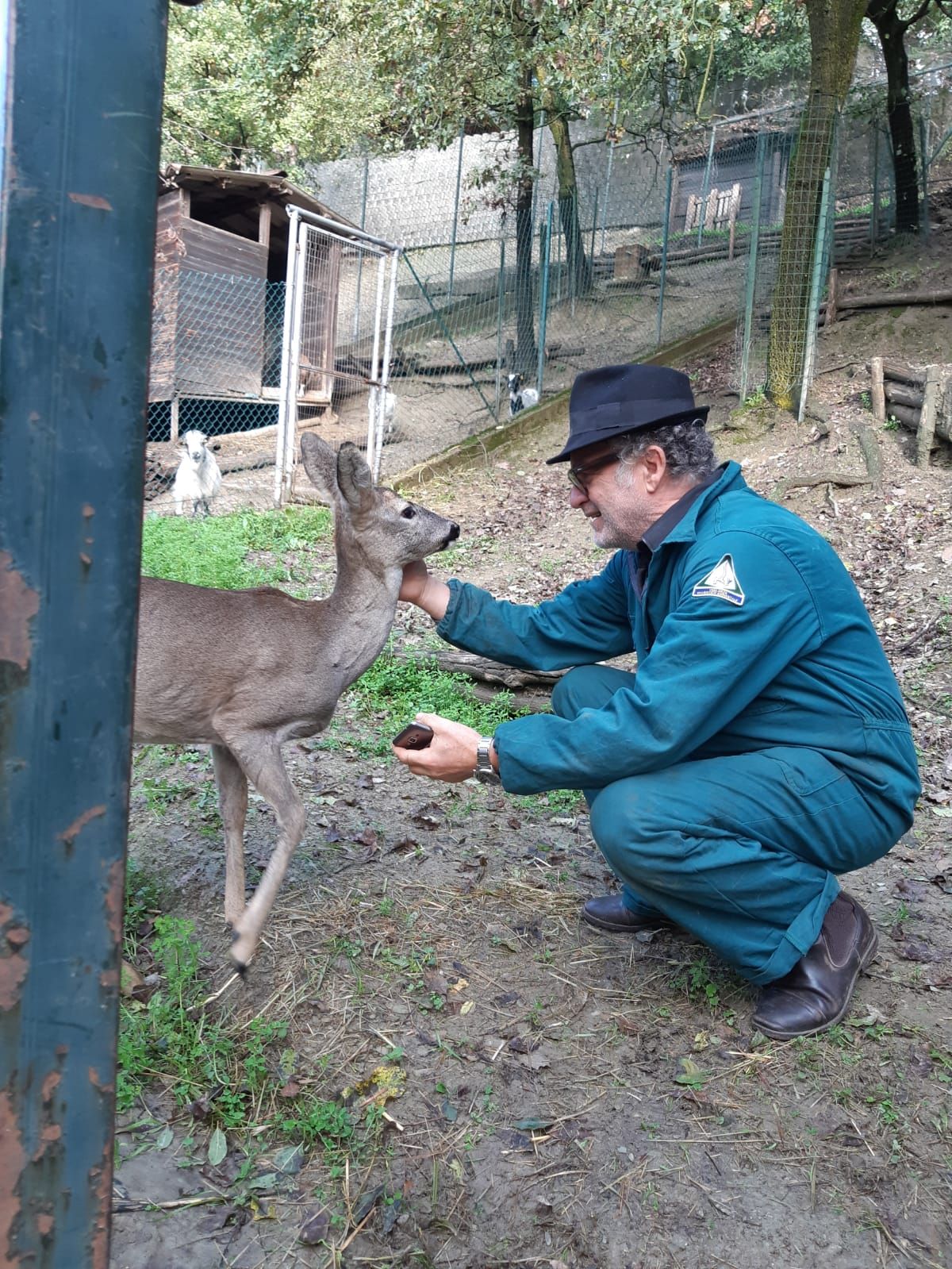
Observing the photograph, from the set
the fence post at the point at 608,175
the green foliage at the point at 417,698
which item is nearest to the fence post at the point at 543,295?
the fence post at the point at 608,175

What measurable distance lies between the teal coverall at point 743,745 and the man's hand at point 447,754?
0.12 meters

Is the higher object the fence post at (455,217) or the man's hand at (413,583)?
the fence post at (455,217)

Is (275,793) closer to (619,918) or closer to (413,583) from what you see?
(413,583)

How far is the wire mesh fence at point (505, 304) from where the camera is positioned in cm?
1425

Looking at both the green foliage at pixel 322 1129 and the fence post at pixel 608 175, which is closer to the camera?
the green foliage at pixel 322 1129

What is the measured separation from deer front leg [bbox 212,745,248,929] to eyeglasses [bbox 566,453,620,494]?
1.66m

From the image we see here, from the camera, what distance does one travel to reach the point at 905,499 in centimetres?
993

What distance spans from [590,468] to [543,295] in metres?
12.6

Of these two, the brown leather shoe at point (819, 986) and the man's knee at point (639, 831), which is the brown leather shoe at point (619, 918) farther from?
the man's knee at point (639, 831)

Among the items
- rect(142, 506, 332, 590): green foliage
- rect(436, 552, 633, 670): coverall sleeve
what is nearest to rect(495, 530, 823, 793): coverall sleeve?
rect(436, 552, 633, 670): coverall sleeve

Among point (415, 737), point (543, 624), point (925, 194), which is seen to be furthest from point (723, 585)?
point (925, 194)

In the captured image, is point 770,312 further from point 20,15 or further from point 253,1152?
point 20,15

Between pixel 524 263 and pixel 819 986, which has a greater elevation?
pixel 524 263

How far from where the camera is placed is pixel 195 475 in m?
12.5
